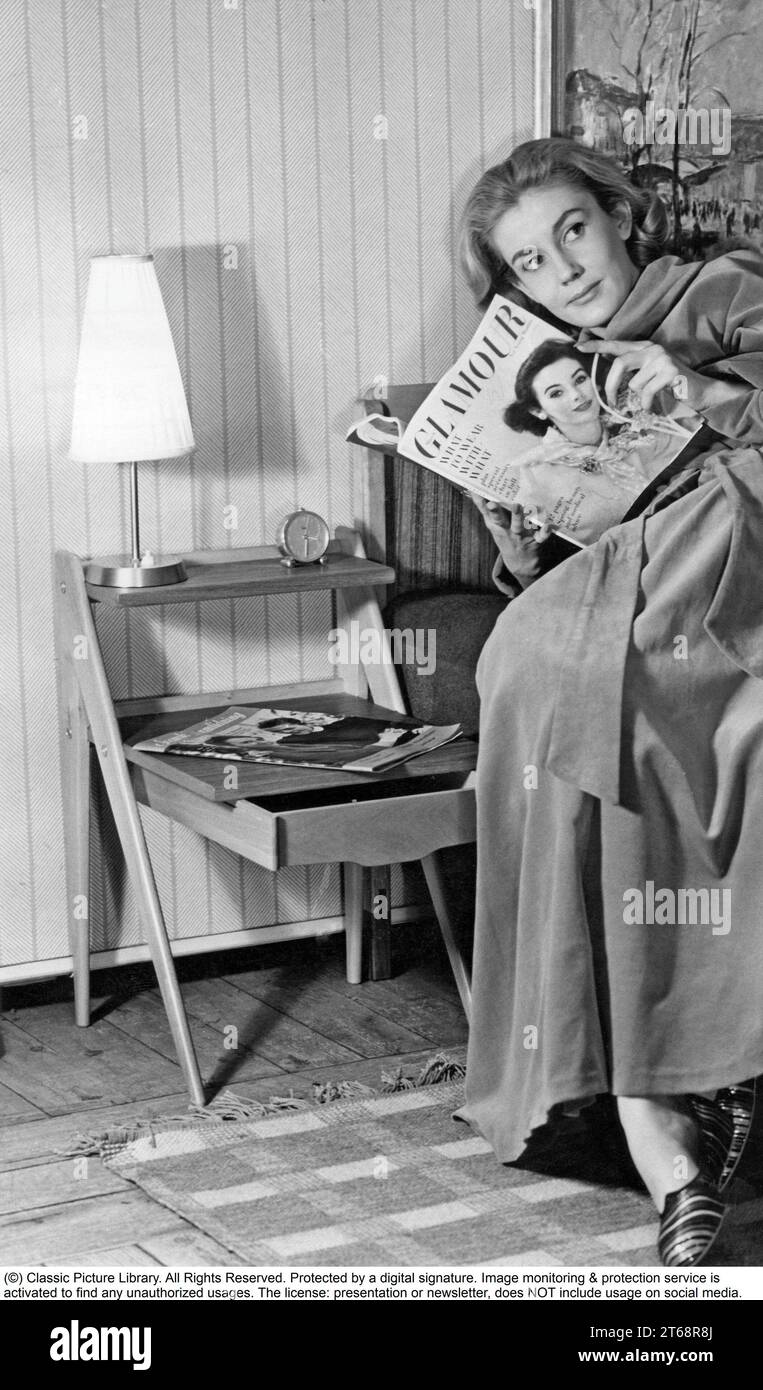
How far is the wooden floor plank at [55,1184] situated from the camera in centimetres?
212

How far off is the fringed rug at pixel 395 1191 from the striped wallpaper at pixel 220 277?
0.61 m

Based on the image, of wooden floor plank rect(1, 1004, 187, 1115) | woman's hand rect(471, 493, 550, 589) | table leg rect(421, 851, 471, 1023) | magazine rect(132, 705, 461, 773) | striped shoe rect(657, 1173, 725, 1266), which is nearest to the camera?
striped shoe rect(657, 1173, 725, 1266)

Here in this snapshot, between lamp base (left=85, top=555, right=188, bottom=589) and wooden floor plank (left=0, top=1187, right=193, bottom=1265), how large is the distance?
834mm

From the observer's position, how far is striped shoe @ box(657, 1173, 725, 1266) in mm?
1926

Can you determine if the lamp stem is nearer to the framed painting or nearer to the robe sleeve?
the robe sleeve

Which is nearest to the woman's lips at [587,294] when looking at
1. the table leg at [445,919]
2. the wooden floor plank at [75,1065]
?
the table leg at [445,919]

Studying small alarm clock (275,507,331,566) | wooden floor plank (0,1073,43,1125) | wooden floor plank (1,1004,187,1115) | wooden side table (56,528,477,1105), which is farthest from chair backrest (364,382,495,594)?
wooden floor plank (0,1073,43,1125)

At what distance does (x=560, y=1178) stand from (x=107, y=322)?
129cm

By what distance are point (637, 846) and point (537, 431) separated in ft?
2.35

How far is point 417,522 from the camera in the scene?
2.81 meters

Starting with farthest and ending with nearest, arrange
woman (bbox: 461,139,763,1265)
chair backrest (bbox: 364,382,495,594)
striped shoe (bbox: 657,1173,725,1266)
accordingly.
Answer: chair backrest (bbox: 364,382,495,594) → woman (bbox: 461,139,763,1265) → striped shoe (bbox: 657,1173,725,1266)

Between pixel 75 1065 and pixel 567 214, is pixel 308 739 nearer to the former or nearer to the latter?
pixel 75 1065
